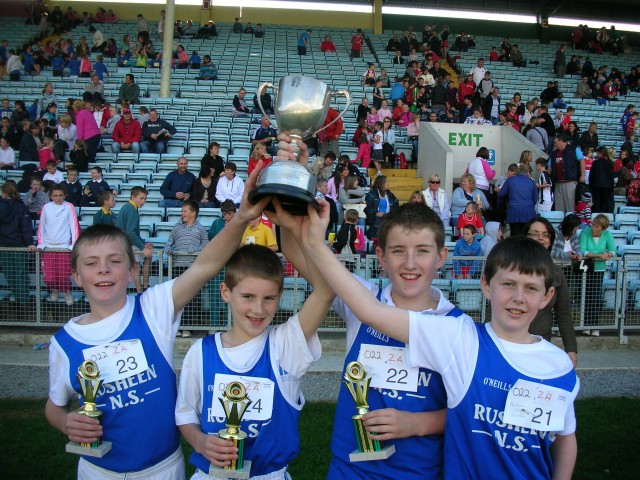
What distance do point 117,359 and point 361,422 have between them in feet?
3.23

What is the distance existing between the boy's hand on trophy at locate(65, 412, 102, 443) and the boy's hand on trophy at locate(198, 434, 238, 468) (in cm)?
42

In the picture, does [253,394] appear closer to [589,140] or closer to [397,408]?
[397,408]

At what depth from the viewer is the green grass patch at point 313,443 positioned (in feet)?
13.6

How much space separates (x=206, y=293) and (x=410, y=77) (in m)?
11.2

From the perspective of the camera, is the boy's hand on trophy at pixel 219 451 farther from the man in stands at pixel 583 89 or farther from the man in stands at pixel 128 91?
the man in stands at pixel 583 89

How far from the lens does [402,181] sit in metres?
12.6

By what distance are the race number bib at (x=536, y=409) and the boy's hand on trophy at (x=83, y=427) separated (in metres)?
1.48

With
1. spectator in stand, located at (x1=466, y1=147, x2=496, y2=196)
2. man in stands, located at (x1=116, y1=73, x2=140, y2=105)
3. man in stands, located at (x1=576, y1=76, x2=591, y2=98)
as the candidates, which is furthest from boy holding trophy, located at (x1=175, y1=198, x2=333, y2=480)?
man in stands, located at (x1=576, y1=76, x2=591, y2=98)

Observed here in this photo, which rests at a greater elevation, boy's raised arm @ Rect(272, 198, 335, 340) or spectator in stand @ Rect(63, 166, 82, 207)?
spectator in stand @ Rect(63, 166, 82, 207)

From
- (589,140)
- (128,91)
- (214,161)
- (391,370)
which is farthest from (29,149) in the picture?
(391,370)

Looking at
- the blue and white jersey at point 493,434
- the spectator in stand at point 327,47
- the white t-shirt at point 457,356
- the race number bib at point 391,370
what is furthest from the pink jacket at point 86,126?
the spectator in stand at point 327,47

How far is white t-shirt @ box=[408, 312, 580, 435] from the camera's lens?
2.17 metres

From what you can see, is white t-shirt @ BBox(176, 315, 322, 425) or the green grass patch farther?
the green grass patch

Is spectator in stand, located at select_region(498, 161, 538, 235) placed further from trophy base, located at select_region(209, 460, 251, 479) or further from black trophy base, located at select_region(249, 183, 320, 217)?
trophy base, located at select_region(209, 460, 251, 479)
